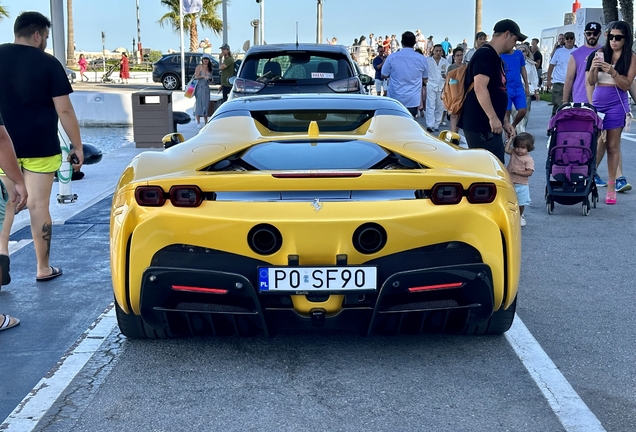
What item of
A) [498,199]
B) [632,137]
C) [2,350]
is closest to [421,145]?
[498,199]

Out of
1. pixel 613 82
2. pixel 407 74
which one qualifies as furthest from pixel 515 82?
pixel 407 74

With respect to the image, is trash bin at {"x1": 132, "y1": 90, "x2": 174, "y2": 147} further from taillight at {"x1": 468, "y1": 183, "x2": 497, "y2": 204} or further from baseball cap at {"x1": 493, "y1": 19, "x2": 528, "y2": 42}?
taillight at {"x1": 468, "y1": 183, "x2": 497, "y2": 204}

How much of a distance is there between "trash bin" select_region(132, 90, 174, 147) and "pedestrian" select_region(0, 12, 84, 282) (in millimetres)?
9118

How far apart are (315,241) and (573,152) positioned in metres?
5.24

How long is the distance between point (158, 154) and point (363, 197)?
1214 millimetres

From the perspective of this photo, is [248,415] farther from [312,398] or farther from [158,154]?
[158,154]

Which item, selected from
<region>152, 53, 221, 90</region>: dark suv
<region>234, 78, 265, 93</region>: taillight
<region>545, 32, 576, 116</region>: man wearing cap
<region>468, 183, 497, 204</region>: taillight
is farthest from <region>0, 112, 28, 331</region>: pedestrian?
<region>152, 53, 221, 90</region>: dark suv

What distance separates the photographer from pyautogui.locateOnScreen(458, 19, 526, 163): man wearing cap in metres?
7.41

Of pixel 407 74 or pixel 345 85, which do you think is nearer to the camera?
pixel 345 85

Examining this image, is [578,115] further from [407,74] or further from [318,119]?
[407,74]

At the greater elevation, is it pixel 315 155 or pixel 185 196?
pixel 315 155

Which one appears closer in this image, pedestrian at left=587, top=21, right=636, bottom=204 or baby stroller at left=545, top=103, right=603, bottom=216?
baby stroller at left=545, top=103, right=603, bottom=216

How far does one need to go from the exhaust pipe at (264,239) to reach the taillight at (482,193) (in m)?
0.93

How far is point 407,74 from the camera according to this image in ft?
44.1
